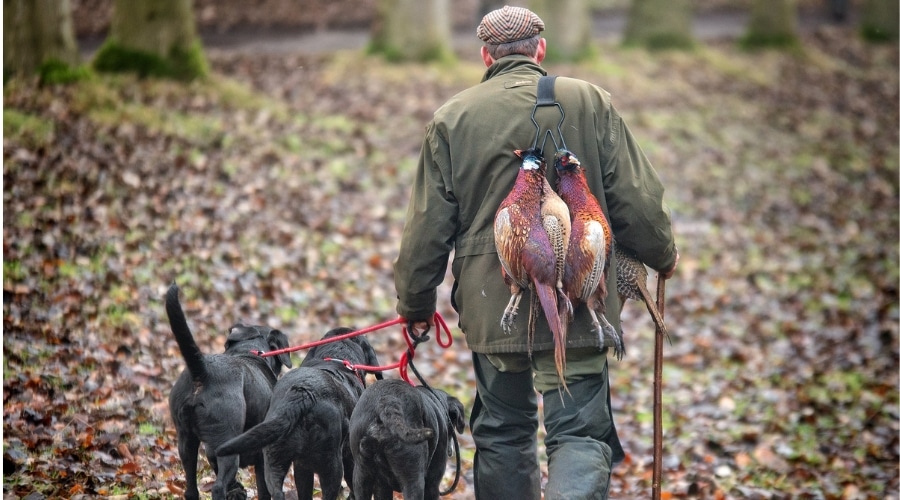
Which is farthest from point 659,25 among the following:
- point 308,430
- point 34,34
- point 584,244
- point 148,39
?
point 308,430

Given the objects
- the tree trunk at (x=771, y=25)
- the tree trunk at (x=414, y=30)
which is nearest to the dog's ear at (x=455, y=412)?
the tree trunk at (x=414, y=30)

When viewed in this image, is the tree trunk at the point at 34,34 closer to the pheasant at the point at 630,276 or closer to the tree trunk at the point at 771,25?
the pheasant at the point at 630,276

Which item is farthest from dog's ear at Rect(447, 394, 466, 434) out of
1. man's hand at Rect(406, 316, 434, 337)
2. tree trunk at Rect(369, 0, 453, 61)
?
tree trunk at Rect(369, 0, 453, 61)

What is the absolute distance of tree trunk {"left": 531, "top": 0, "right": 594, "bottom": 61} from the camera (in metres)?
16.9

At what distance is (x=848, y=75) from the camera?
19688mm

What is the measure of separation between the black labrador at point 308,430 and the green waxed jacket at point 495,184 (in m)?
0.63

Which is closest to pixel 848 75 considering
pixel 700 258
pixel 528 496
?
pixel 700 258

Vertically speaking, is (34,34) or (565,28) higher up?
(34,34)

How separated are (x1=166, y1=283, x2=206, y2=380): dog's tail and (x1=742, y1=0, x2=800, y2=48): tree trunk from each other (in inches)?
758

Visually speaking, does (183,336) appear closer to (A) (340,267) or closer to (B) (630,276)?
(B) (630,276)

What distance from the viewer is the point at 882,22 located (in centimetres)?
2291

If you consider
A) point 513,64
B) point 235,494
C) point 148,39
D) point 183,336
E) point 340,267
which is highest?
point 513,64

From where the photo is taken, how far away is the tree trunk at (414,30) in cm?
1543

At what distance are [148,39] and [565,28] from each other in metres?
8.50
